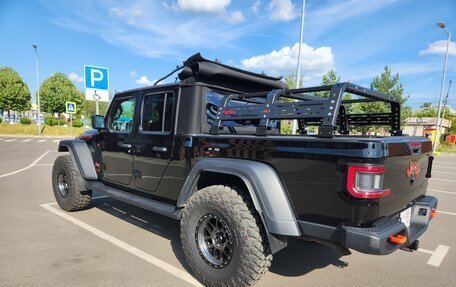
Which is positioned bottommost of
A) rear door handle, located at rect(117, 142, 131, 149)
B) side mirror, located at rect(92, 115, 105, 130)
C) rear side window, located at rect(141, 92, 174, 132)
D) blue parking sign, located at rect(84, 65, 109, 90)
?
rear door handle, located at rect(117, 142, 131, 149)

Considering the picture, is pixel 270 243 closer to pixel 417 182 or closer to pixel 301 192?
pixel 301 192

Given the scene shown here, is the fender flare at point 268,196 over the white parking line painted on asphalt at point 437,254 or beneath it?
over

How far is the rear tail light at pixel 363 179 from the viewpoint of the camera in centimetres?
208

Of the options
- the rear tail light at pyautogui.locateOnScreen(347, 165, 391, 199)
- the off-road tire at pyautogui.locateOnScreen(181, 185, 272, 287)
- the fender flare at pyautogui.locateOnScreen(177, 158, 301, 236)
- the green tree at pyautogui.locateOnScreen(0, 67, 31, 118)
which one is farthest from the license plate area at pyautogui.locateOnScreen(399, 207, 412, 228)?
the green tree at pyautogui.locateOnScreen(0, 67, 31, 118)

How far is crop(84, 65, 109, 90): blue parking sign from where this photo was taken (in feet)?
29.6

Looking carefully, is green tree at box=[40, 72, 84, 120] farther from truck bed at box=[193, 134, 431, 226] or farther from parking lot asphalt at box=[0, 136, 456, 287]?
truck bed at box=[193, 134, 431, 226]

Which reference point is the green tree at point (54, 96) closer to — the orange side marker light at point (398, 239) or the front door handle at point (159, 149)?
the front door handle at point (159, 149)

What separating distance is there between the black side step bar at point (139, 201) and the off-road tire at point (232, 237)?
1.04ft

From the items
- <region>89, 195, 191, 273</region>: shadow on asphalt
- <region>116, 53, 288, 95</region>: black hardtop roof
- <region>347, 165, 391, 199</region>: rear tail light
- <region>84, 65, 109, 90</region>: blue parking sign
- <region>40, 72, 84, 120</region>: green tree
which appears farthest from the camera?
<region>40, 72, 84, 120</region>: green tree

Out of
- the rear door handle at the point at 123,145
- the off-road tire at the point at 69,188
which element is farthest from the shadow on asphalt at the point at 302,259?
the off-road tire at the point at 69,188

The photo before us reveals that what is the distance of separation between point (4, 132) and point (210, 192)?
34656mm

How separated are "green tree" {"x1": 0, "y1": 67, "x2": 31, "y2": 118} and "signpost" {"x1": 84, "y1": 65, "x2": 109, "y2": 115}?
36776 mm

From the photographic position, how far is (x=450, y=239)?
429cm

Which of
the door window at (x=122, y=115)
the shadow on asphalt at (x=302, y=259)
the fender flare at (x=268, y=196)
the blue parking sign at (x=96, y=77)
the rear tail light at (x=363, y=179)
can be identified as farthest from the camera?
the blue parking sign at (x=96, y=77)
